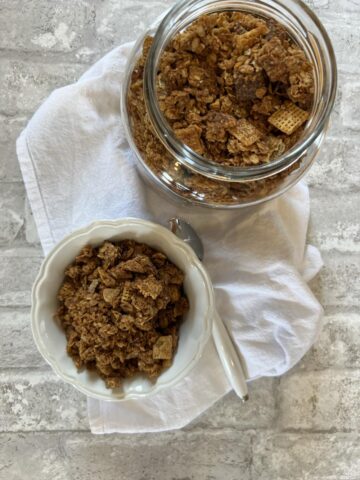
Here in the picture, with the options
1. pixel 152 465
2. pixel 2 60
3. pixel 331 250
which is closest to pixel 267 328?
pixel 331 250

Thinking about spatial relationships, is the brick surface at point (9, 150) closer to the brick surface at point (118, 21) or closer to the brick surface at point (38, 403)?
the brick surface at point (118, 21)

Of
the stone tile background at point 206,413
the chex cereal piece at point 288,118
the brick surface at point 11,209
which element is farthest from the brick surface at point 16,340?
the chex cereal piece at point 288,118

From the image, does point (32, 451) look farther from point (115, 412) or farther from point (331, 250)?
point (331, 250)

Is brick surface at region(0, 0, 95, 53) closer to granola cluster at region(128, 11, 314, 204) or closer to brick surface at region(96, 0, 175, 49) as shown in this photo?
brick surface at region(96, 0, 175, 49)

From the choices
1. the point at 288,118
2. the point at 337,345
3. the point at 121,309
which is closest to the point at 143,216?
the point at 121,309

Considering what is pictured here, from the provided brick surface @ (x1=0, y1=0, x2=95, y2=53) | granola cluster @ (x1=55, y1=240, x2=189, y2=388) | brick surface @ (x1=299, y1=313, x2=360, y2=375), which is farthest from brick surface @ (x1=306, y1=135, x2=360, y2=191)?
brick surface @ (x1=0, y1=0, x2=95, y2=53)
